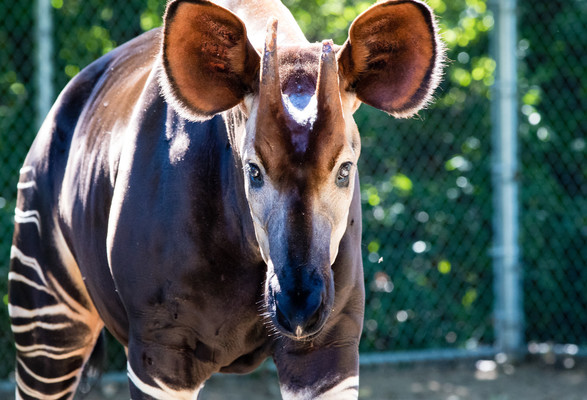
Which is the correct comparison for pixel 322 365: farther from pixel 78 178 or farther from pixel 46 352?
pixel 46 352

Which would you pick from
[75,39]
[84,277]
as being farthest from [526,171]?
[84,277]

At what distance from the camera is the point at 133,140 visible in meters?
2.27

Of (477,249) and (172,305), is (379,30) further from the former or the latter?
(477,249)

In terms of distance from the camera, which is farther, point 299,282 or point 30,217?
point 30,217

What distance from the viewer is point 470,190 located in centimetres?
529

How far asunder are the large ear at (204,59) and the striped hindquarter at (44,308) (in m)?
1.03

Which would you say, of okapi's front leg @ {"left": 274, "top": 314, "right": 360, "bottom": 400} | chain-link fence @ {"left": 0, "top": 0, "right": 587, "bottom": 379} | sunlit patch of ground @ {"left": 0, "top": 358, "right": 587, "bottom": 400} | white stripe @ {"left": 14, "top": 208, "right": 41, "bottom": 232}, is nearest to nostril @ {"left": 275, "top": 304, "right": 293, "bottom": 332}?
okapi's front leg @ {"left": 274, "top": 314, "right": 360, "bottom": 400}

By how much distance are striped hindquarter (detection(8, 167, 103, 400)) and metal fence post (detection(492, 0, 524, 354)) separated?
9.67 ft

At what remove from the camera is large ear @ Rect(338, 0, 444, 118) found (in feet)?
6.22

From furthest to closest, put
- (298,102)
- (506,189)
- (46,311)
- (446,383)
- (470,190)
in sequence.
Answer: (470,190) < (506,189) < (446,383) < (46,311) < (298,102)

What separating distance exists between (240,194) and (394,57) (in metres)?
0.49

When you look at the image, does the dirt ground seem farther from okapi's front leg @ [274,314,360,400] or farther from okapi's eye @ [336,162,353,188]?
okapi's eye @ [336,162,353,188]

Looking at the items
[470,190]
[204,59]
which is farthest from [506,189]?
[204,59]

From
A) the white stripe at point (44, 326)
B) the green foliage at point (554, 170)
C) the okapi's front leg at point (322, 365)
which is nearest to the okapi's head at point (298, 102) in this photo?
the okapi's front leg at point (322, 365)
